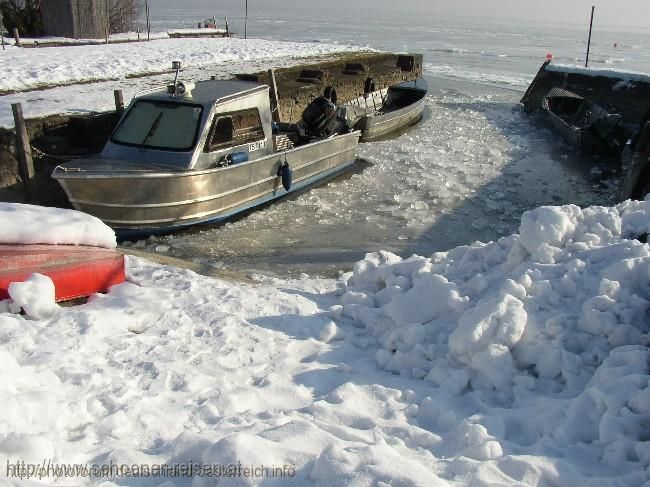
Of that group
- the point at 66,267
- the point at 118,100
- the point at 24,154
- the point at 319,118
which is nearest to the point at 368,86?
the point at 319,118

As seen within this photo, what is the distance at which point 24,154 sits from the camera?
946 cm

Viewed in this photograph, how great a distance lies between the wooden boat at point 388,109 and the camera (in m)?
17.0

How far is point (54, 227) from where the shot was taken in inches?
213

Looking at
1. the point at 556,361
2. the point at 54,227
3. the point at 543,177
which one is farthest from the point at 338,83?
the point at 556,361

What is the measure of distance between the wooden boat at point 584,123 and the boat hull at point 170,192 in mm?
9312

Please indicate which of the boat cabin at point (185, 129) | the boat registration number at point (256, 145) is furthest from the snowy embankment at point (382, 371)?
the boat registration number at point (256, 145)

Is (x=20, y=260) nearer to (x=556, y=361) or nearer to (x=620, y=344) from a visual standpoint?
(x=556, y=361)

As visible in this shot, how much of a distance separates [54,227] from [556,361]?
14.4 ft

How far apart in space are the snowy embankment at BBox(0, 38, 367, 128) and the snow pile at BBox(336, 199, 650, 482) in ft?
27.2

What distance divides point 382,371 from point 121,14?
45.5m

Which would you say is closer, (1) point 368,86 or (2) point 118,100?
(2) point 118,100

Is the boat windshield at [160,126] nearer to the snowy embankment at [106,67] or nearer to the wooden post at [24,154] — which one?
the wooden post at [24,154]

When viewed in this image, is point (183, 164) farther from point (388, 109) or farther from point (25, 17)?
point (25, 17)

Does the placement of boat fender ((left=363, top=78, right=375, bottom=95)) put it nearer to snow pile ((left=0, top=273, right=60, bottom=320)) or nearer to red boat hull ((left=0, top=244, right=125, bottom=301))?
red boat hull ((left=0, top=244, right=125, bottom=301))
